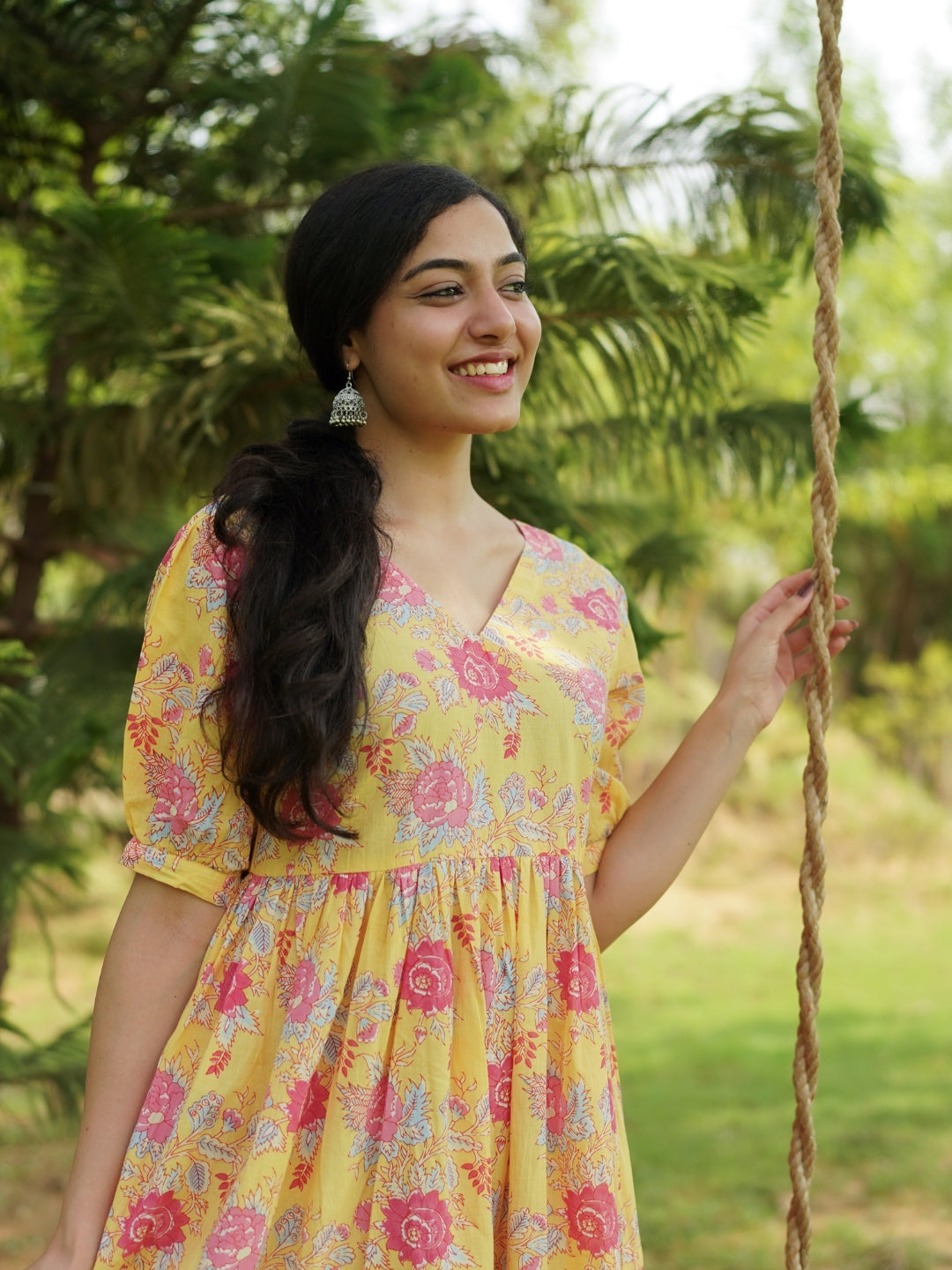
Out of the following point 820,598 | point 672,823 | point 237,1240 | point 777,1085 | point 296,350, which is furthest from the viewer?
point 777,1085

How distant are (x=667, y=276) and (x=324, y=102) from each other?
92 cm

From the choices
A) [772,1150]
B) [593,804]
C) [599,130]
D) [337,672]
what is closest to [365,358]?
[337,672]

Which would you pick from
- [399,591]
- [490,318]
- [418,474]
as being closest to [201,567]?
[399,591]

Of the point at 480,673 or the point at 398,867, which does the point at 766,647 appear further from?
the point at 398,867

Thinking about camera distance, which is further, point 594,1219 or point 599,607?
point 599,607

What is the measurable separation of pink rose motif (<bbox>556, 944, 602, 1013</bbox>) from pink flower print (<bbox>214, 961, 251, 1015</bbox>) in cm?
34

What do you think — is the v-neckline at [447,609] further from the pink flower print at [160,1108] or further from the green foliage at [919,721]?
the green foliage at [919,721]

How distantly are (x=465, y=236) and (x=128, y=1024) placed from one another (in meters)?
0.92

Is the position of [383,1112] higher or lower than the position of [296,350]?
lower

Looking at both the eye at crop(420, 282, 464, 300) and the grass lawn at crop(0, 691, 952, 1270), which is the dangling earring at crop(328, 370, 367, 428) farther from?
the grass lawn at crop(0, 691, 952, 1270)

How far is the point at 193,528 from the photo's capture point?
1.40 m

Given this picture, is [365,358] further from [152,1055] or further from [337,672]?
[152,1055]

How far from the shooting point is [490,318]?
146 centimetres

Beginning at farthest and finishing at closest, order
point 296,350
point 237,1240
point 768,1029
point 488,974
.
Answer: point 768,1029 < point 296,350 < point 488,974 < point 237,1240
